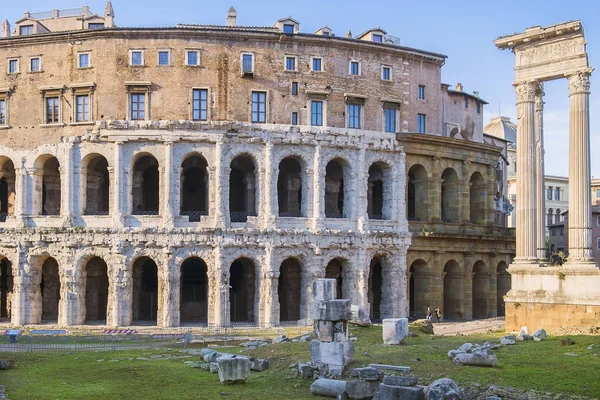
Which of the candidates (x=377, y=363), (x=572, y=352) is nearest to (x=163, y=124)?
(x=377, y=363)

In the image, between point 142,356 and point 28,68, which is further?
point 28,68

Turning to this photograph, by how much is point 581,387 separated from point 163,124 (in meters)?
27.5

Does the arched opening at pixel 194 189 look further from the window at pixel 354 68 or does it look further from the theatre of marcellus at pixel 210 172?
the window at pixel 354 68

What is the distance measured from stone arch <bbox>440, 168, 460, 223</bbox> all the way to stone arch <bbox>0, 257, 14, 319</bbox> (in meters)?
27.4

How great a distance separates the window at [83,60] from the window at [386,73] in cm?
1722

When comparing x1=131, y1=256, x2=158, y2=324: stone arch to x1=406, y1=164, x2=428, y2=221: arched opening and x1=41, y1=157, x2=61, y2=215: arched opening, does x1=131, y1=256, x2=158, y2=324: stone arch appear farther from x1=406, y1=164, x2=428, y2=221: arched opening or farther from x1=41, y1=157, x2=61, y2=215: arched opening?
x1=406, y1=164, x2=428, y2=221: arched opening

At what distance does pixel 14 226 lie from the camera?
133 feet

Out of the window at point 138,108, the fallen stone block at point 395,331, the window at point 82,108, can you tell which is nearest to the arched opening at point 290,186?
the window at point 138,108

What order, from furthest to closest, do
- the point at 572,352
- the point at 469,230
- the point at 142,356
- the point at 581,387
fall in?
the point at 469,230 → the point at 142,356 → the point at 572,352 → the point at 581,387

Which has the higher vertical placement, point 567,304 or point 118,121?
point 118,121

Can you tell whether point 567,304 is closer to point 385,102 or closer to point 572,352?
point 572,352

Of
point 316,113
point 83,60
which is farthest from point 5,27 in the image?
point 316,113

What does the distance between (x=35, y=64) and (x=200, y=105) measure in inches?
399

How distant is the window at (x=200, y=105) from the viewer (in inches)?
1593
